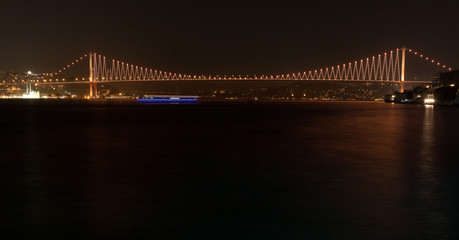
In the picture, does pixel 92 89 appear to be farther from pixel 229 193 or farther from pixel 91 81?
pixel 229 193

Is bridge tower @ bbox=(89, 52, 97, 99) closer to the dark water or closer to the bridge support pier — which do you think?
the bridge support pier

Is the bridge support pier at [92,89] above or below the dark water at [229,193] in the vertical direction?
above

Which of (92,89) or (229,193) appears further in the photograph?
(92,89)

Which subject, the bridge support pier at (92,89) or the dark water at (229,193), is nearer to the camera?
the dark water at (229,193)

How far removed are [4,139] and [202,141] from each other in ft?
22.9

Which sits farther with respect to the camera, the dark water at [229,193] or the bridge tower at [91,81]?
the bridge tower at [91,81]

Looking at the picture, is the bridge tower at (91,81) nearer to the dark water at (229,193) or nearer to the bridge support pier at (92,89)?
the bridge support pier at (92,89)

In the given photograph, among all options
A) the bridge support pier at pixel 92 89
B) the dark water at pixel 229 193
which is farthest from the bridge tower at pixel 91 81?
the dark water at pixel 229 193

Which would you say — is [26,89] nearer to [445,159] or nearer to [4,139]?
[4,139]

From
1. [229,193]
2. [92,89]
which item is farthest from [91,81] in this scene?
[229,193]

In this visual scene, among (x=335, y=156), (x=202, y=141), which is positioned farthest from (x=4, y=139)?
(x=335, y=156)

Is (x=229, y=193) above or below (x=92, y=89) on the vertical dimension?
below

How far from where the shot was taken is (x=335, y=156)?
11.9m

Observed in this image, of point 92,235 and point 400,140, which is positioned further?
point 400,140
